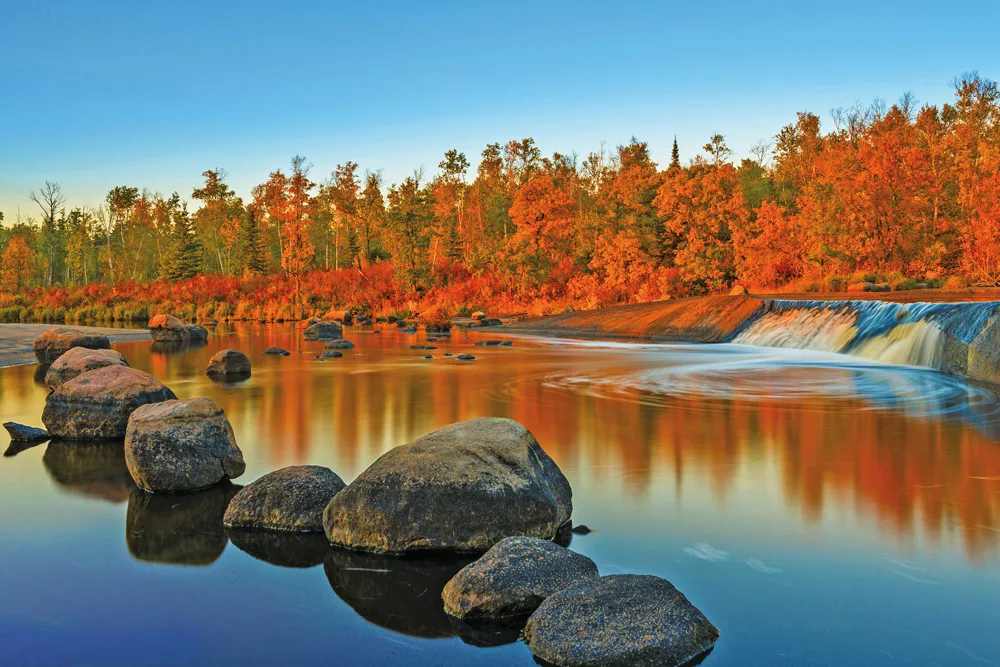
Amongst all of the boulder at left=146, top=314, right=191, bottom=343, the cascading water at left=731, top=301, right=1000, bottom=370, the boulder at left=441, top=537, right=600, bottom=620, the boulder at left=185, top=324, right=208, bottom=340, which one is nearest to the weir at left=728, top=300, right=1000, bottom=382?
the cascading water at left=731, top=301, right=1000, bottom=370

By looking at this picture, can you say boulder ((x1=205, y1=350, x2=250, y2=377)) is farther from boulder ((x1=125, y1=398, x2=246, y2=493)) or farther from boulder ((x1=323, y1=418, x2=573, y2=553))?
boulder ((x1=323, y1=418, x2=573, y2=553))

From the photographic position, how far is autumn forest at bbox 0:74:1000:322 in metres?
38.8

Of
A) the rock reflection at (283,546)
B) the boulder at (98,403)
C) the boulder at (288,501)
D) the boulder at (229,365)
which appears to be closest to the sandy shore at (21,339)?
the boulder at (229,365)

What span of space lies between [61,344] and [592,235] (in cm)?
3607

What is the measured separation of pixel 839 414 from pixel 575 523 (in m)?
8.78

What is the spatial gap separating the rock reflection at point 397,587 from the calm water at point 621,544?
2 cm

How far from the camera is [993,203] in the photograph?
36375mm

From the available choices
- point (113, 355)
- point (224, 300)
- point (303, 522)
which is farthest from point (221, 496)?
point (224, 300)

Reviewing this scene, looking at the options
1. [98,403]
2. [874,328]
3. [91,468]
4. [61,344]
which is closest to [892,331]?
[874,328]

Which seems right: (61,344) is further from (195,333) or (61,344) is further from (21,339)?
(195,333)

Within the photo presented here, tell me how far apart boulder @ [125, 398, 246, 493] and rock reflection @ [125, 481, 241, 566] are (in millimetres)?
157

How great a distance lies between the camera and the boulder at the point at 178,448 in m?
8.93

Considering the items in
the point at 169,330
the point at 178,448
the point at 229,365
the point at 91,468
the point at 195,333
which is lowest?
the point at 91,468

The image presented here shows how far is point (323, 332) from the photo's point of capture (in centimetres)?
4059
